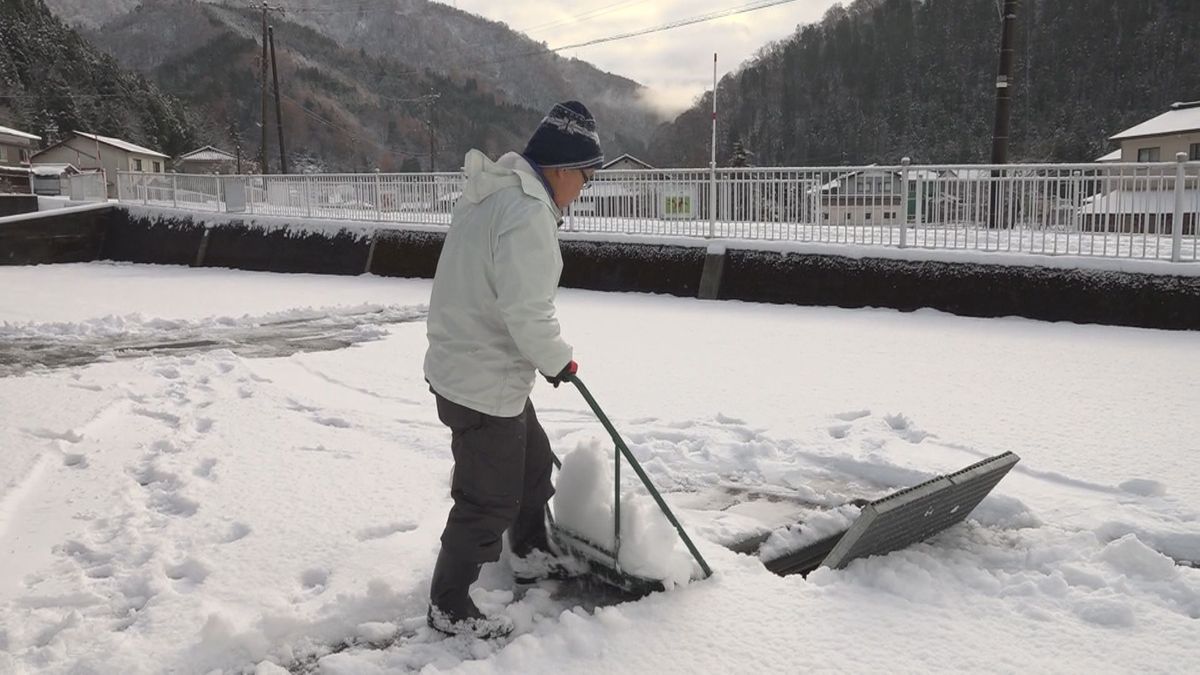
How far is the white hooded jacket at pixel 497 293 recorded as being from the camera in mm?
2352

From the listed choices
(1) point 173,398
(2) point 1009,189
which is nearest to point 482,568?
(1) point 173,398

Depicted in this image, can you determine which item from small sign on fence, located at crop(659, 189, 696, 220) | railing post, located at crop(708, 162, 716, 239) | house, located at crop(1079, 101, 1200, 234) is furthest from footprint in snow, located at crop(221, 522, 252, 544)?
small sign on fence, located at crop(659, 189, 696, 220)

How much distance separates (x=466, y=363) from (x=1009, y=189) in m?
8.60

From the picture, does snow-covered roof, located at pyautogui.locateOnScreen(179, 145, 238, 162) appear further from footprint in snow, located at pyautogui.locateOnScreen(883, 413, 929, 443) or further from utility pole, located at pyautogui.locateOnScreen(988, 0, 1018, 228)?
footprint in snow, located at pyautogui.locateOnScreen(883, 413, 929, 443)

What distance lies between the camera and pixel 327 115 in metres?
129

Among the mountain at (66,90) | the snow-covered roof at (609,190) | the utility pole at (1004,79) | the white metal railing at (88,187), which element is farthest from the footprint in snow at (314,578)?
the mountain at (66,90)

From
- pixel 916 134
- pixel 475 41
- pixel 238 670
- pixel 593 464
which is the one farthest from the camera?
pixel 475 41

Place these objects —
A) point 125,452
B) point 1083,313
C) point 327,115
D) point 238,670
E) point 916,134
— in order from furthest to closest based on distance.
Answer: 1. point 327,115
2. point 916,134
3. point 1083,313
4. point 125,452
5. point 238,670

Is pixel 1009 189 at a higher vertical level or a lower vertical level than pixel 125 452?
higher

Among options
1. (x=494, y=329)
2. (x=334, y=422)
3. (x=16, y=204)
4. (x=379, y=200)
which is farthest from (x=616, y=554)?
(x=16, y=204)

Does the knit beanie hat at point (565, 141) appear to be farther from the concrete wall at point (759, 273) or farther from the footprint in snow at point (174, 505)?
the concrete wall at point (759, 273)

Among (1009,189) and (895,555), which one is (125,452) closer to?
(895,555)

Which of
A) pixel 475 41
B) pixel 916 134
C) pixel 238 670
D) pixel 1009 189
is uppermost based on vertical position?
pixel 475 41

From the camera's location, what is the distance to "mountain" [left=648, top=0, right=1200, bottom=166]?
286ft
